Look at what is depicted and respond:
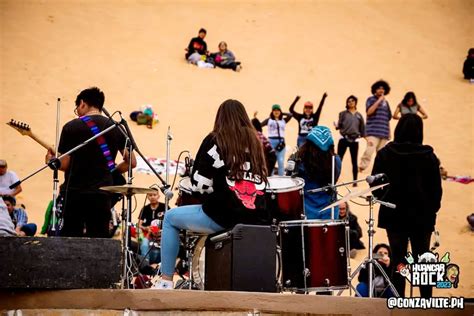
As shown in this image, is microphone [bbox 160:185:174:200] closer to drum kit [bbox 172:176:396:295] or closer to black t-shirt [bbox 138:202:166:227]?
drum kit [bbox 172:176:396:295]

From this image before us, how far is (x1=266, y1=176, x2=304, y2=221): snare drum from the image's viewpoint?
35.2 feet

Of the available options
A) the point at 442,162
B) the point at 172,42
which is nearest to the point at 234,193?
the point at 442,162

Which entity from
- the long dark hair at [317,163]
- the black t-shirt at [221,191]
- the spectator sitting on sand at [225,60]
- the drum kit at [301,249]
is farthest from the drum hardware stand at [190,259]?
the spectator sitting on sand at [225,60]

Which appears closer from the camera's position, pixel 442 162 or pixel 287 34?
pixel 442 162

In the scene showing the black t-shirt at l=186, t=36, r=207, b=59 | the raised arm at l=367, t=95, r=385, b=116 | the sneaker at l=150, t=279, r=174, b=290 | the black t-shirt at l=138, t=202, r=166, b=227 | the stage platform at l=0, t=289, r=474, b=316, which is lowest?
the stage platform at l=0, t=289, r=474, b=316

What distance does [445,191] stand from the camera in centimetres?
2308

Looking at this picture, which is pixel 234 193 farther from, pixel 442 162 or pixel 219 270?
pixel 442 162

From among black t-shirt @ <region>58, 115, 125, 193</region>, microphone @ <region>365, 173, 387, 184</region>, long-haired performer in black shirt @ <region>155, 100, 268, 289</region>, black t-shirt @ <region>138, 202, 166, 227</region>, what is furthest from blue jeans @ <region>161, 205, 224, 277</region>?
black t-shirt @ <region>138, 202, 166, 227</region>

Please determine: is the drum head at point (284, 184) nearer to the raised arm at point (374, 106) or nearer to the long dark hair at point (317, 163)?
the long dark hair at point (317, 163)

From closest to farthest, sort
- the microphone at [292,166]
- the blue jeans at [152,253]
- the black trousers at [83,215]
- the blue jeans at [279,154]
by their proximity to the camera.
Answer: the black trousers at [83,215]
the microphone at [292,166]
the blue jeans at [152,253]
the blue jeans at [279,154]

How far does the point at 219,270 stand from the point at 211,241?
0.96ft

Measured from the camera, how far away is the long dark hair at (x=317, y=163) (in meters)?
12.3

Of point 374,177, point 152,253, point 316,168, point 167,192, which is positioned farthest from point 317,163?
point 152,253

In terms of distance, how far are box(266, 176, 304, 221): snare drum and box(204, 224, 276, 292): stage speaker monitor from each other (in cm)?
119
